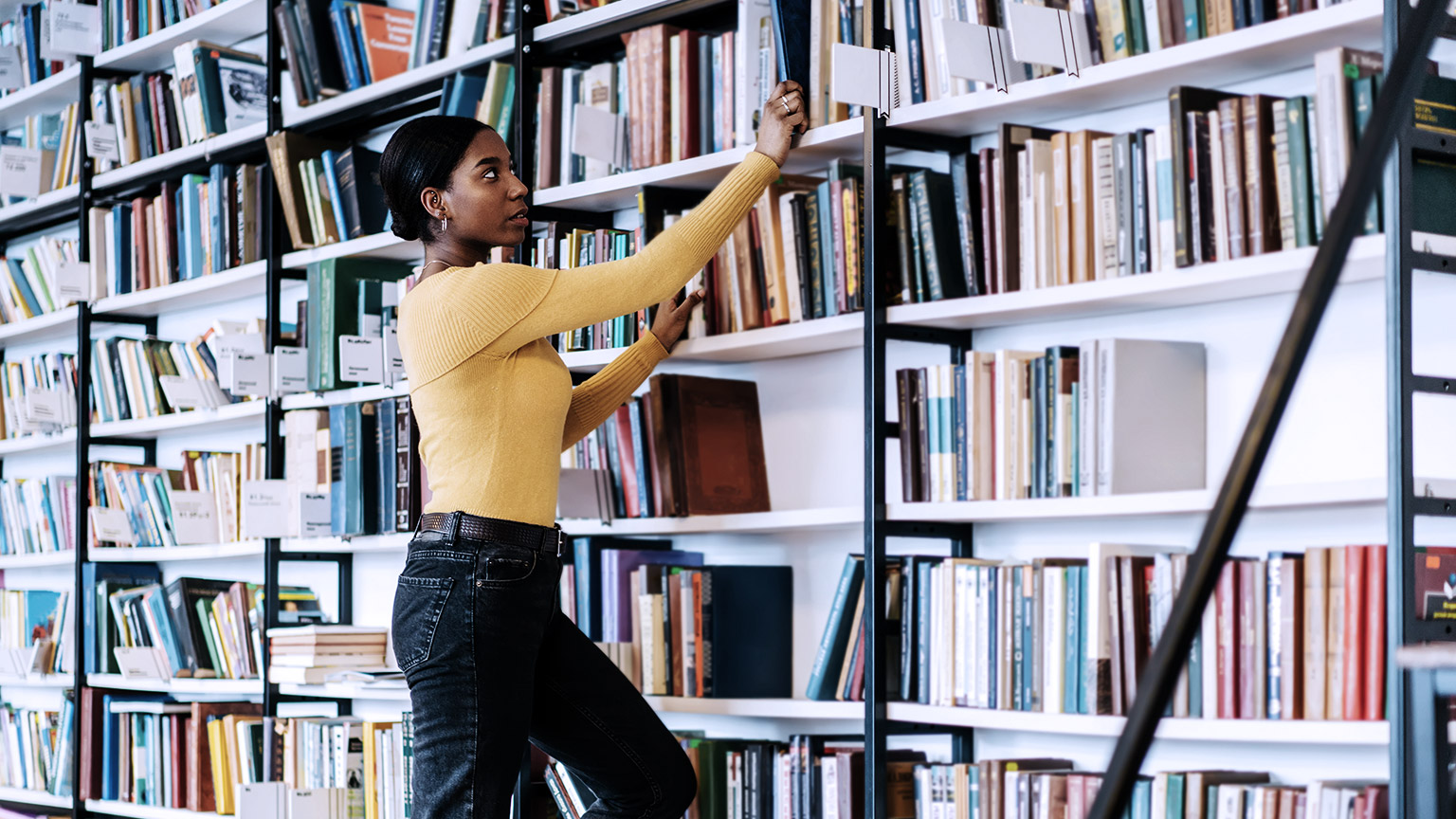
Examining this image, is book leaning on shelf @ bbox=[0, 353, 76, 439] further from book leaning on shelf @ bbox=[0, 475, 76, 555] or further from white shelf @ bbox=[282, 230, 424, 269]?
white shelf @ bbox=[282, 230, 424, 269]

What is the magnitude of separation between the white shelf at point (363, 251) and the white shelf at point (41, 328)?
107 cm

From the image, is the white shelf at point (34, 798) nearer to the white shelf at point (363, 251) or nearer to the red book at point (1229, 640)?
the white shelf at point (363, 251)

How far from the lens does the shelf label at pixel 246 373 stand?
3580mm

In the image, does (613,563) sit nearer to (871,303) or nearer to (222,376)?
(871,303)

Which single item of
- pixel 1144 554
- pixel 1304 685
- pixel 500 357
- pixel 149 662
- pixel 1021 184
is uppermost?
pixel 1021 184

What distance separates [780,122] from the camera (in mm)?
2197

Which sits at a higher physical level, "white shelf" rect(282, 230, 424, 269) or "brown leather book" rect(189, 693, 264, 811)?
"white shelf" rect(282, 230, 424, 269)

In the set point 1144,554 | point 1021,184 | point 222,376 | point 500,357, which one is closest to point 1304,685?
point 1144,554

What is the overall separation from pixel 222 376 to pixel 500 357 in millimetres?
1777

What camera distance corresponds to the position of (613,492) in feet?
9.53

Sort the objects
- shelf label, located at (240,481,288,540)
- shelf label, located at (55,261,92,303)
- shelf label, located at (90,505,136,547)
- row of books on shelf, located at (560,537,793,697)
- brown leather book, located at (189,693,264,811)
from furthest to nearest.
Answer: shelf label, located at (55,261,92,303)
shelf label, located at (90,505,136,547)
brown leather book, located at (189,693,264,811)
shelf label, located at (240,481,288,540)
row of books on shelf, located at (560,537,793,697)

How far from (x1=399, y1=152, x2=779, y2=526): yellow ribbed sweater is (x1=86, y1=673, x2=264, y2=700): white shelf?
70.3 inches

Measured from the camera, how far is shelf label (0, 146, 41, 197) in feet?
14.7

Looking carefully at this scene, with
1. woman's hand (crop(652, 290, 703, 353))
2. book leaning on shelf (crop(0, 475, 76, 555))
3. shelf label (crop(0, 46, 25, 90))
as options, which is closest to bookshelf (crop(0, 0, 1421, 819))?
woman's hand (crop(652, 290, 703, 353))
